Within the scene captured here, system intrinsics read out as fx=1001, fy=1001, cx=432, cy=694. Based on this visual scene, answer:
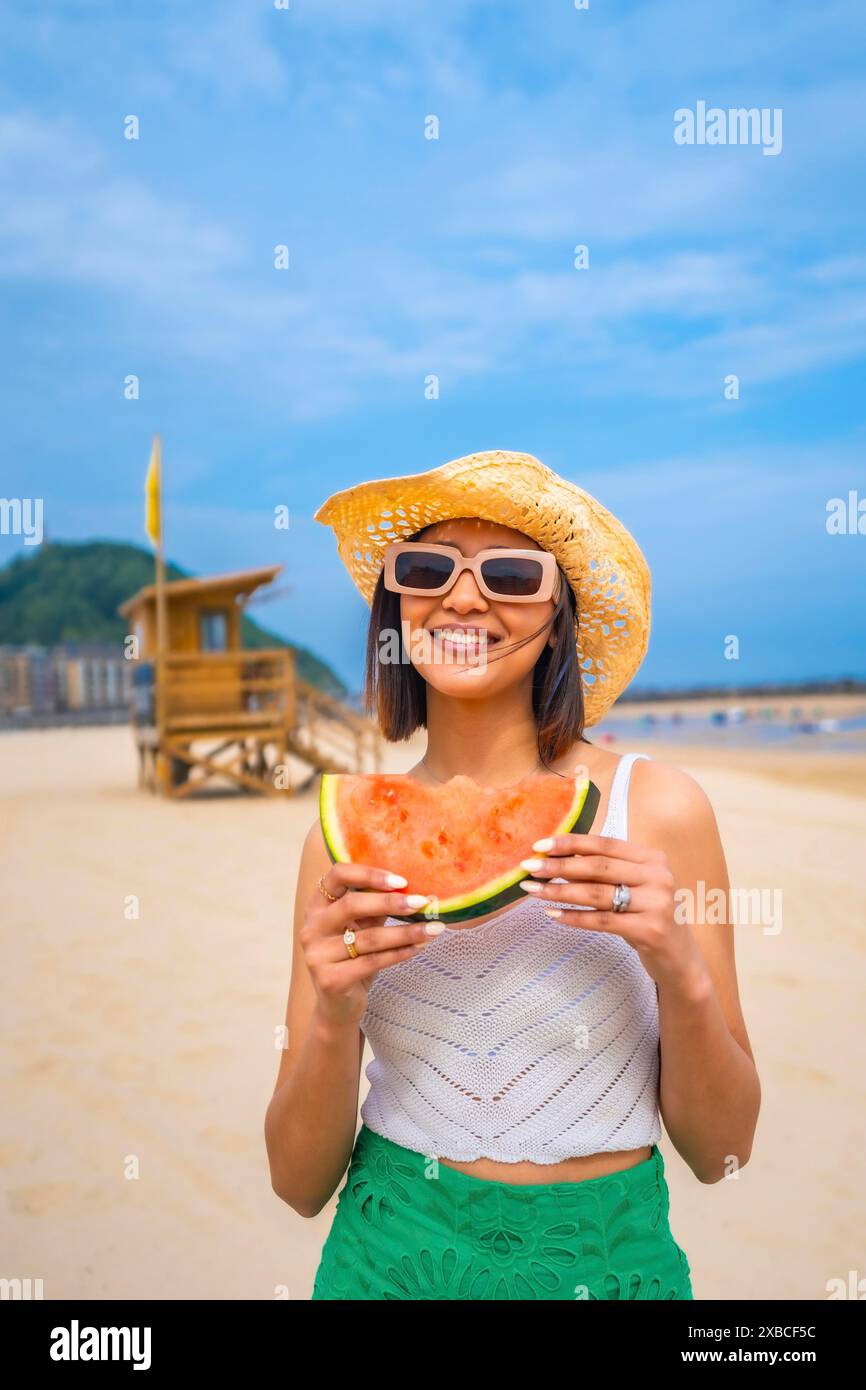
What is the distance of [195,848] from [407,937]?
12.3 meters

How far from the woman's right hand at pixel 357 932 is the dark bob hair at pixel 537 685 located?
0.72 metres

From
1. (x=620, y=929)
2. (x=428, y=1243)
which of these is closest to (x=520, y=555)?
(x=620, y=929)

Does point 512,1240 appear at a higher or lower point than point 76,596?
lower

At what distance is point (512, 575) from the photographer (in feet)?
7.47

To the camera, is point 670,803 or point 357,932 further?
point 670,803

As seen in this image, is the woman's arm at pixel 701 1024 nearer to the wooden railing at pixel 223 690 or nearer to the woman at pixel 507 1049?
the woman at pixel 507 1049

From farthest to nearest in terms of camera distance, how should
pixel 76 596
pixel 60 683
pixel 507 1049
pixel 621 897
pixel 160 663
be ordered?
pixel 76 596 < pixel 60 683 < pixel 160 663 < pixel 507 1049 < pixel 621 897

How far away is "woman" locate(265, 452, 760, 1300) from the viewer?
73.5 inches

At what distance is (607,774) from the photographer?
224cm

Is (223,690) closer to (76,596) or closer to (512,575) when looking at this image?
(512,575)

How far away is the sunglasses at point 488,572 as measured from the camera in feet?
7.42

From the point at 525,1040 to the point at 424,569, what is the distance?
1.05 metres

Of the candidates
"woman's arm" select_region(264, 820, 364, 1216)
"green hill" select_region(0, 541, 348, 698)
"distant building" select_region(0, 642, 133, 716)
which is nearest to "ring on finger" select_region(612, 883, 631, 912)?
"woman's arm" select_region(264, 820, 364, 1216)

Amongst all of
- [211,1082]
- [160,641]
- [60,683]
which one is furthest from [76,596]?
[211,1082]
